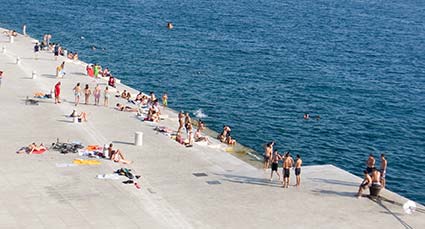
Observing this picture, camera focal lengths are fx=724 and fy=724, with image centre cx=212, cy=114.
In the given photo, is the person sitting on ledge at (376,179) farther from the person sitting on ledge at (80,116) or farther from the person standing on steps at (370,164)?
the person sitting on ledge at (80,116)

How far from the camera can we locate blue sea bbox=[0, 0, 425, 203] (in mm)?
53906

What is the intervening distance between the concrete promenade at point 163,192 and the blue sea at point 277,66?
451 inches

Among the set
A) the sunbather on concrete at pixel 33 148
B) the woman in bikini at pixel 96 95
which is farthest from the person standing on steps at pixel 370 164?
the woman in bikini at pixel 96 95

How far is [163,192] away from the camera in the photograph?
105 ft

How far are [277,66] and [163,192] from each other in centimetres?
5022

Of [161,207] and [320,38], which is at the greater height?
[320,38]

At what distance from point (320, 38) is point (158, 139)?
223 ft

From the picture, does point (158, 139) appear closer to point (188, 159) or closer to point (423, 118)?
point (188, 159)

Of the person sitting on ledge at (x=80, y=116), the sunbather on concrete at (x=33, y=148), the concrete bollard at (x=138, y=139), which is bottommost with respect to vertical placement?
the sunbather on concrete at (x=33, y=148)

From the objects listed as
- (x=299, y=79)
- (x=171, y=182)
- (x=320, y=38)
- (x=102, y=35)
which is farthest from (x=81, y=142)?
(x=320, y=38)

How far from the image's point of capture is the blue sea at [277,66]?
5391 centimetres

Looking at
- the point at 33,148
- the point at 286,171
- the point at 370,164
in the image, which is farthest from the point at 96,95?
the point at 370,164

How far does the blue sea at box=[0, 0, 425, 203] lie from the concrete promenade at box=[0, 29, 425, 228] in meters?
11.5

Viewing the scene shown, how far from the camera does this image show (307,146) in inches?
2034
